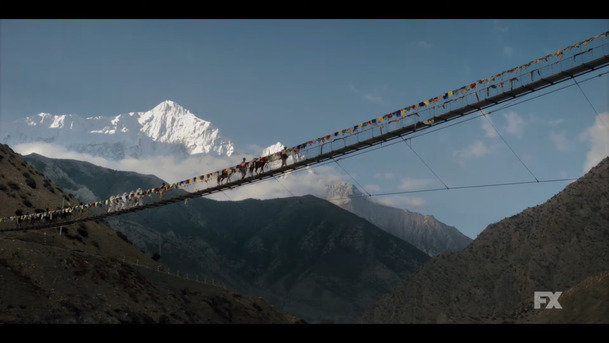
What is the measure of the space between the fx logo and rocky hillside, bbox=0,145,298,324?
46.3m

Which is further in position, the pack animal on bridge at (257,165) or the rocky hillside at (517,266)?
the rocky hillside at (517,266)

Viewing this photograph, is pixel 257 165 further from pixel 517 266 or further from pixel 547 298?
pixel 517 266

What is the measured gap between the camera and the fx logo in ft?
326

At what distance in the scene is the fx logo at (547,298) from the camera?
99331mm

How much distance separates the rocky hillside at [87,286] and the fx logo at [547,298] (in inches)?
1822

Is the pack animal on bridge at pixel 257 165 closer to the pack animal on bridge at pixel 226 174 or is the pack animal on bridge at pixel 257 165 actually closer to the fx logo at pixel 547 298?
the pack animal on bridge at pixel 226 174

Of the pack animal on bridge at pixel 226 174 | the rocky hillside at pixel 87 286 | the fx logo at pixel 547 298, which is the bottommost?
the fx logo at pixel 547 298

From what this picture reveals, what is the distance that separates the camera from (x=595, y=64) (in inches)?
1131

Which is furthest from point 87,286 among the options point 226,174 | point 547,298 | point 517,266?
point 517,266

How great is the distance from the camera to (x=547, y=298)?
11119cm

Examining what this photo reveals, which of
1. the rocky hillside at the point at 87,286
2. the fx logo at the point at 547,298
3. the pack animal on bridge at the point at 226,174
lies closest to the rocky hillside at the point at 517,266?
the fx logo at the point at 547,298

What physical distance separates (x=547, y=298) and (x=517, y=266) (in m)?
22.2

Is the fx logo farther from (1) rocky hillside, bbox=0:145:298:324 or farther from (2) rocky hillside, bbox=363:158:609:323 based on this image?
(1) rocky hillside, bbox=0:145:298:324
